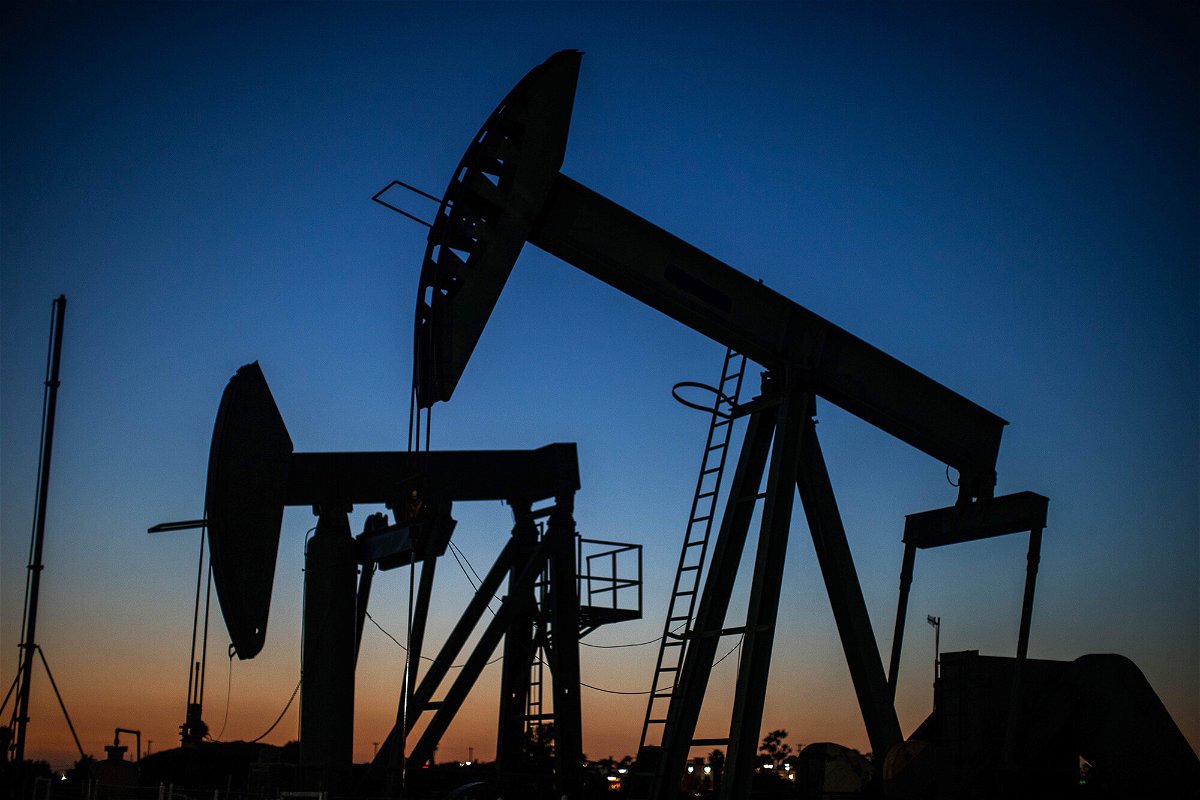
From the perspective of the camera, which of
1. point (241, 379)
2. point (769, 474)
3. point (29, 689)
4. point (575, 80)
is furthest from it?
point (29, 689)

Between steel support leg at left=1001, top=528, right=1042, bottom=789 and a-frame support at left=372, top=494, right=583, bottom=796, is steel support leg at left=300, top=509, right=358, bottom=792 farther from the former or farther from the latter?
steel support leg at left=1001, top=528, right=1042, bottom=789

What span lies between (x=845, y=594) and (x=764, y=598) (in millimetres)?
1046

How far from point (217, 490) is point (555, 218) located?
4034 millimetres

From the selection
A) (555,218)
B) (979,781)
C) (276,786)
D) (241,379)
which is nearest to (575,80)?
(555,218)

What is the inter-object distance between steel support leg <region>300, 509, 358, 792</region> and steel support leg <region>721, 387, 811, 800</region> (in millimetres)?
5862

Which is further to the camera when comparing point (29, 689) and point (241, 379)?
point (29, 689)

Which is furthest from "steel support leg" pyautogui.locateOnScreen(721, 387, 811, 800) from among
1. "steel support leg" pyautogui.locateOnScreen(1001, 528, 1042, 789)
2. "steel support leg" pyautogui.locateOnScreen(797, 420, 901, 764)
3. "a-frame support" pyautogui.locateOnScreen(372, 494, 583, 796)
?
"a-frame support" pyautogui.locateOnScreen(372, 494, 583, 796)

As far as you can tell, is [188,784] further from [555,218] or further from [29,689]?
[555,218]

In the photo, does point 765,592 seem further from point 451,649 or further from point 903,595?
point 451,649

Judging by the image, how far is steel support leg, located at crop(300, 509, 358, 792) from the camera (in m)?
13.2

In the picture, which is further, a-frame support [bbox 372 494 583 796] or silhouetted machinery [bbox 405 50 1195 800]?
a-frame support [bbox 372 494 583 796]

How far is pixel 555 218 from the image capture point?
878 cm

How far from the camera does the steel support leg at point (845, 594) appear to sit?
917 cm

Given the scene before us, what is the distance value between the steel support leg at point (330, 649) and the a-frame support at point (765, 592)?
17.8 ft
